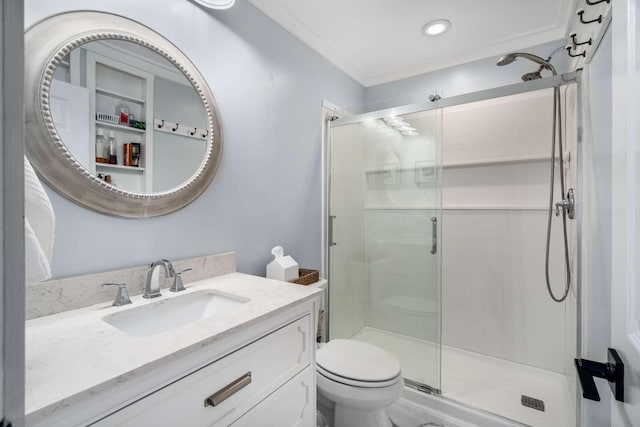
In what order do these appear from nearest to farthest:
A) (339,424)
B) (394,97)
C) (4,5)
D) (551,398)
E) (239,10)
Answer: (4,5) → (339,424) → (239,10) → (551,398) → (394,97)

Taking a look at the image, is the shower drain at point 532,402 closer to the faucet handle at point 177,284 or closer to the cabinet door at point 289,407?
the cabinet door at point 289,407

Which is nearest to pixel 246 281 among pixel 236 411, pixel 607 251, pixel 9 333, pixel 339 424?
pixel 236 411

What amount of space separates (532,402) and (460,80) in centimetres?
230

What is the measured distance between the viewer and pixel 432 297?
2.03 metres

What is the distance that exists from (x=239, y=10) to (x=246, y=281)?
142cm

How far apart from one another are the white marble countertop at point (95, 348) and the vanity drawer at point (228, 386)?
8 cm

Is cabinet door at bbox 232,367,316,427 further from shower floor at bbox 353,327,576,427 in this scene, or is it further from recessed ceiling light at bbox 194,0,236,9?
recessed ceiling light at bbox 194,0,236,9

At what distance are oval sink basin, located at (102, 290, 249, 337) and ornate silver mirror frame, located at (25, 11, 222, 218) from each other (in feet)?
1.19

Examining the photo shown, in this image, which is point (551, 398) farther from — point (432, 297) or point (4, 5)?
point (4, 5)

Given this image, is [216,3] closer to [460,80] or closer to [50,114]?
[50,114]

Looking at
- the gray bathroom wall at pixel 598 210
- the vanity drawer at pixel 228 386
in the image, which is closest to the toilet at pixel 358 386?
the vanity drawer at pixel 228 386

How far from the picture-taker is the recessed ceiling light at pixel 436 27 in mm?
1865

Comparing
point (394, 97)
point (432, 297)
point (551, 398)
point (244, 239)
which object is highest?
point (394, 97)

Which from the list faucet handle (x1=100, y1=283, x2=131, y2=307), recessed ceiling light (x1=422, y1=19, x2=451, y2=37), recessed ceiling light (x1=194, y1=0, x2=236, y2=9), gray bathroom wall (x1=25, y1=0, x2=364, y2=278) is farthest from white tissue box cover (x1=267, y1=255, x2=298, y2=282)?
recessed ceiling light (x1=422, y1=19, x2=451, y2=37)
